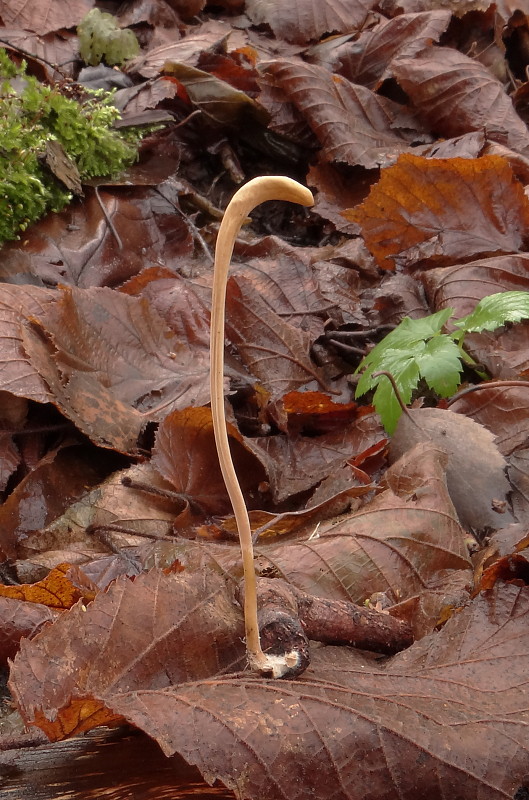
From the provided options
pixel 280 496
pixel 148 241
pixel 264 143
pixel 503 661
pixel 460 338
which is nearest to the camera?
pixel 503 661

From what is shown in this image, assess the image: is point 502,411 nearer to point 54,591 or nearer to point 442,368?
point 442,368

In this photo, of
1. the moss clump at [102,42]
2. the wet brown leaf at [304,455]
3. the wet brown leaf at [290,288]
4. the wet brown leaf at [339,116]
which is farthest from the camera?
the moss clump at [102,42]

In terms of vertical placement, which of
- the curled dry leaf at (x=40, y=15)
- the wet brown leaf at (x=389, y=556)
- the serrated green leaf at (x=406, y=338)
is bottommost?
the wet brown leaf at (x=389, y=556)

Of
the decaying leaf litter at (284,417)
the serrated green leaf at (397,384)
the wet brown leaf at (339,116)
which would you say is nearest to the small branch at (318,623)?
the decaying leaf litter at (284,417)

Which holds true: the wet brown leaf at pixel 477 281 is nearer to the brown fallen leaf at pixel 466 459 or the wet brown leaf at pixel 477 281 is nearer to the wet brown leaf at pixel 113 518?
the brown fallen leaf at pixel 466 459

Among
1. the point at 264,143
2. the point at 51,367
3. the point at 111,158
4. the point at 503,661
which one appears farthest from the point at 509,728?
the point at 264,143

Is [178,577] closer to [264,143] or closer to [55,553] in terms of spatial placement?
[55,553]

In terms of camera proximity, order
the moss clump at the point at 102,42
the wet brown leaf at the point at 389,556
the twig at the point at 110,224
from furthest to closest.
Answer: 1. the moss clump at the point at 102,42
2. the twig at the point at 110,224
3. the wet brown leaf at the point at 389,556
